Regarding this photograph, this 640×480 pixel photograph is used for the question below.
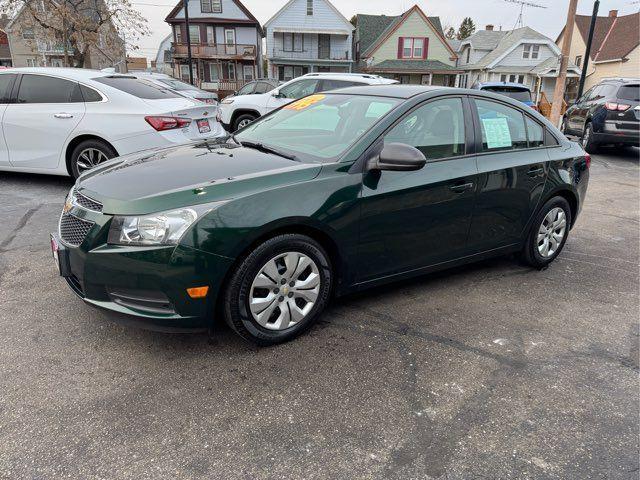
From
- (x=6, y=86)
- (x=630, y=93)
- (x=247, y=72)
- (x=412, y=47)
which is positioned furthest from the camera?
(x=247, y=72)

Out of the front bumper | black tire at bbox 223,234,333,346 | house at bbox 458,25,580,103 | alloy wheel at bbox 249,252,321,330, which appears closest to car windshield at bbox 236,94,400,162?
black tire at bbox 223,234,333,346

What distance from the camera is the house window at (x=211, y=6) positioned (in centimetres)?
3872

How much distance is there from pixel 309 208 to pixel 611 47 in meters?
44.8

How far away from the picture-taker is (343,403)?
2510 mm

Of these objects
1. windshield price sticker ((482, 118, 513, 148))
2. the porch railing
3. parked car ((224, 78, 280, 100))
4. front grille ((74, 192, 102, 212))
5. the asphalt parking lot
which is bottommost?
the asphalt parking lot

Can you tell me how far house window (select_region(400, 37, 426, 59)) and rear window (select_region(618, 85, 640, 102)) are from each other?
30.5 metres

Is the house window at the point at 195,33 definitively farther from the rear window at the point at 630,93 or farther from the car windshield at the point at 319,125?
the car windshield at the point at 319,125

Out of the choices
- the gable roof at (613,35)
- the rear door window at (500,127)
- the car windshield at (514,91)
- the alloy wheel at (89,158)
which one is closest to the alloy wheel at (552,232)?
the rear door window at (500,127)

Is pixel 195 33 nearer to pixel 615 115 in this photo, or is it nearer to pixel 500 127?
pixel 615 115

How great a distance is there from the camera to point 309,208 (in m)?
2.86

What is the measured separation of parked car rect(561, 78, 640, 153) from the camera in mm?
10555

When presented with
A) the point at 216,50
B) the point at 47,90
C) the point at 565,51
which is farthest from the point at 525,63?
the point at 47,90

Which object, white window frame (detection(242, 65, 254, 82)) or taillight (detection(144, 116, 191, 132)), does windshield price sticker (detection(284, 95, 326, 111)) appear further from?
white window frame (detection(242, 65, 254, 82))

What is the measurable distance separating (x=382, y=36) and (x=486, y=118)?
3866 centimetres
